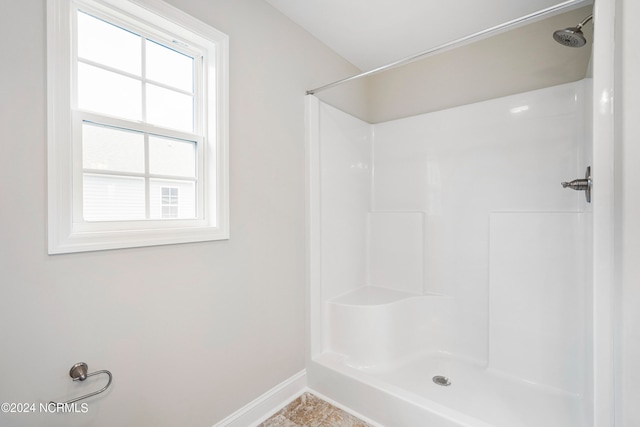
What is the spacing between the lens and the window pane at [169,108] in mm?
1395

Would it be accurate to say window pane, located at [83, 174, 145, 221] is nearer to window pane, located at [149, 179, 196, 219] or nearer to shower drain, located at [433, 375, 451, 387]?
window pane, located at [149, 179, 196, 219]

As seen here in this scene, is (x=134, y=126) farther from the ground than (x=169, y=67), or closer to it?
closer to it

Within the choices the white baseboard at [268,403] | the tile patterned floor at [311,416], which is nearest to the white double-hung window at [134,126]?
the white baseboard at [268,403]

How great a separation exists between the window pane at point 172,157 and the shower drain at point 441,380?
2048mm

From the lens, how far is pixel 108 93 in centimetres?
126

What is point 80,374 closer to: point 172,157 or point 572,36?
point 172,157

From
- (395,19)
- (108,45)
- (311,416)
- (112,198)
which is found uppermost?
(395,19)

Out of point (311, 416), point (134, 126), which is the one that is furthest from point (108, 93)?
point (311, 416)

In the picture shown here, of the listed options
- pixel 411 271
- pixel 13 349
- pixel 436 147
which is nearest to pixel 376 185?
pixel 436 147

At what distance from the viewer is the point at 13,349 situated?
3.18 feet

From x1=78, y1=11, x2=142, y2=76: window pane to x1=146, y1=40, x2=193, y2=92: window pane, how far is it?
55 millimetres

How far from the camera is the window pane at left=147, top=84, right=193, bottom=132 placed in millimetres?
1395

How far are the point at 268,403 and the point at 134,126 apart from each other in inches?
67.9

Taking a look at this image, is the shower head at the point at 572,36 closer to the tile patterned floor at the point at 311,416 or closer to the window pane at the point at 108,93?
the window pane at the point at 108,93
